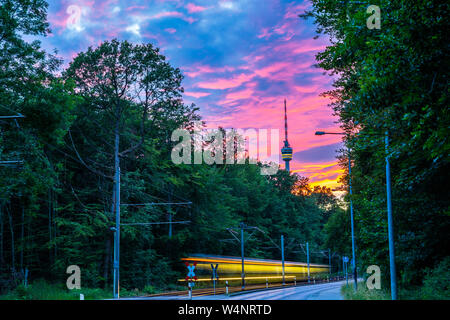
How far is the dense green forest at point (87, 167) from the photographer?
83.4 ft

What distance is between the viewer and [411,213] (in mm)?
16422

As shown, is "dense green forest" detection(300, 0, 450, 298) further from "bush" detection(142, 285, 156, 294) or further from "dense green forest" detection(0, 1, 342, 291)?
"bush" detection(142, 285, 156, 294)

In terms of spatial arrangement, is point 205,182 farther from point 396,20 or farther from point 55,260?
point 396,20

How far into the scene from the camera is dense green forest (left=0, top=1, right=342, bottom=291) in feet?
83.4

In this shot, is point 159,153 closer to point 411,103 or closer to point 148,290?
point 148,290

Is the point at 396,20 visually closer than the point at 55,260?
Yes

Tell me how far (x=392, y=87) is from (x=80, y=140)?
121 feet

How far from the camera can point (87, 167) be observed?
123 feet

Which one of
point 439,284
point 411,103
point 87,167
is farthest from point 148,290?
point 411,103

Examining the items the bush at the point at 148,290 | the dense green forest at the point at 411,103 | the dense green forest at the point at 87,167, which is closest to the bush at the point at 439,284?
the dense green forest at the point at 411,103

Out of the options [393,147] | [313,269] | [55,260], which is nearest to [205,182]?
[55,260]

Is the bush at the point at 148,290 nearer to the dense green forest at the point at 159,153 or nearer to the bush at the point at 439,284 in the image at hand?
the dense green forest at the point at 159,153

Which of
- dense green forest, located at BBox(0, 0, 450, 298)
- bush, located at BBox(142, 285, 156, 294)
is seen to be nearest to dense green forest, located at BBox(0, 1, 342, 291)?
dense green forest, located at BBox(0, 0, 450, 298)
